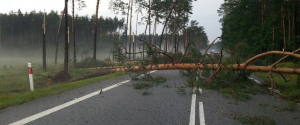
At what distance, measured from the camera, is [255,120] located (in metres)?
5.67

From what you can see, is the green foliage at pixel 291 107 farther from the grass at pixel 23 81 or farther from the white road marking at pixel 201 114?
the grass at pixel 23 81

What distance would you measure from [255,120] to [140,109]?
2.54 m

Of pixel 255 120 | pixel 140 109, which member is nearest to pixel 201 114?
pixel 255 120

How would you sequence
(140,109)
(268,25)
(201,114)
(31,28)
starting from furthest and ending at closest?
(31,28) → (268,25) → (140,109) → (201,114)

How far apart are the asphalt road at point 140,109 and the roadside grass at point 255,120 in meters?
0.16

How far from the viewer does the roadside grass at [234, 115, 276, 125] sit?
215 inches

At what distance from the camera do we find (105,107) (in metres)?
6.75

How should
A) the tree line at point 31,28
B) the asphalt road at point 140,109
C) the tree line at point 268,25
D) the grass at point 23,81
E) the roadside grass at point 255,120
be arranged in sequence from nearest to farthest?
the roadside grass at point 255,120 → the asphalt road at point 140,109 → the grass at point 23,81 → the tree line at point 268,25 → the tree line at point 31,28

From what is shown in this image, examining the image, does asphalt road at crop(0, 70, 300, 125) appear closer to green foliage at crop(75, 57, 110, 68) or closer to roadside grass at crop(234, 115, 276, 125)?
roadside grass at crop(234, 115, 276, 125)

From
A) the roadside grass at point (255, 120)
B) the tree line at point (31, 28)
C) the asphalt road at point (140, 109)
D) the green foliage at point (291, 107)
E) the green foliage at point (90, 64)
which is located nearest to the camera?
the roadside grass at point (255, 120)

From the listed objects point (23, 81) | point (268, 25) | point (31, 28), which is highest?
point (31, 28)

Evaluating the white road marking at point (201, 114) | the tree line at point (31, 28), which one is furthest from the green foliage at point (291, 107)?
the tree line at point (31, 28)

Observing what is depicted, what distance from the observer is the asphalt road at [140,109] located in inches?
219

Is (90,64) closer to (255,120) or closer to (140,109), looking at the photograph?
(140,109)
